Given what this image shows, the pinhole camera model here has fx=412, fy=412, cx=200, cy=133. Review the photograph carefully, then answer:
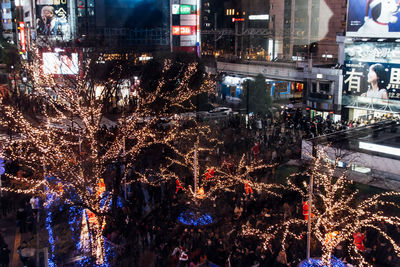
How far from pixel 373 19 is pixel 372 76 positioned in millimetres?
3231

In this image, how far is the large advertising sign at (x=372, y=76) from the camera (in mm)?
21969

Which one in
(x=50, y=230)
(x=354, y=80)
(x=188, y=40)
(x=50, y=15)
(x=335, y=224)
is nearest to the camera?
(x=335, y=224)

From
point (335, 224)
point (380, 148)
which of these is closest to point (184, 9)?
point (380, 148)

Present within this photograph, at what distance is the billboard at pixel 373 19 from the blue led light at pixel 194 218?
56.9ft

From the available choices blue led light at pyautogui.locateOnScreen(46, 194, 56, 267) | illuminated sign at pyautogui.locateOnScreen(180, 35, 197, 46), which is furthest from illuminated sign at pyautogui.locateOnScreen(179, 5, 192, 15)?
blue led light at pyautogui.locateOnScreen(46, 194, 56, 267)

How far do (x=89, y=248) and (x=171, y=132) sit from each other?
7.89 metres

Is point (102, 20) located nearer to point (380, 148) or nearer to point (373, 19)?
point (373, 19)

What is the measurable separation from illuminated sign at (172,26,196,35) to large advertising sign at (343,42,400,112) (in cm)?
1655

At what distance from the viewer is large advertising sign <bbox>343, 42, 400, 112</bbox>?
72.1 ft

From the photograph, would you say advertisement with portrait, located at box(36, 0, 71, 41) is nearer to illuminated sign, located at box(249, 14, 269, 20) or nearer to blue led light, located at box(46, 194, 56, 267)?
blue led light, located at box(46, 194, 56, 267)

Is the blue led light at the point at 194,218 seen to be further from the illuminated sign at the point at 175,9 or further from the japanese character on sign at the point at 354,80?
the illuminated sign at the point at 175,9

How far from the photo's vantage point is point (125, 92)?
31.0 meters

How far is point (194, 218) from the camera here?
10008mm

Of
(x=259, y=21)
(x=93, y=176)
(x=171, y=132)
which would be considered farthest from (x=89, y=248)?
(x=259, y=21)
